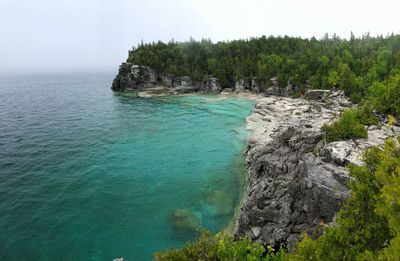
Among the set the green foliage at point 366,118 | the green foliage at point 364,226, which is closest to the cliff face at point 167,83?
the green foliage at point 366,118

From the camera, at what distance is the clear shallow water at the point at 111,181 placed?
31.7 metres

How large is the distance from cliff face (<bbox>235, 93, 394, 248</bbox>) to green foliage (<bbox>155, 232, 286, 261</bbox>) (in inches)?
250

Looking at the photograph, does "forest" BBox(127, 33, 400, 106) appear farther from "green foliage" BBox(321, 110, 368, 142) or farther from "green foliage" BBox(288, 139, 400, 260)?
"green foliage" BBox(288, 139, 400, 260)

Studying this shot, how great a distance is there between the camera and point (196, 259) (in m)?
20.2

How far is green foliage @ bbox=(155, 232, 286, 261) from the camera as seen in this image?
1814 centimetres

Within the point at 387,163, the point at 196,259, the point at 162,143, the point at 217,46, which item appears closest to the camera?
the point at 387,163

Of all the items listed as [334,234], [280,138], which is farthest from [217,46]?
[334,234]

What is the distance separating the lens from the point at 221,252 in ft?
62.2

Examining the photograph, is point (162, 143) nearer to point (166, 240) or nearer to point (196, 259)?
point (166, 240)

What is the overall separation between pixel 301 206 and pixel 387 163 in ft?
51.4

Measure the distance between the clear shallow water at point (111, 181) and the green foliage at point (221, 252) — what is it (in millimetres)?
10864

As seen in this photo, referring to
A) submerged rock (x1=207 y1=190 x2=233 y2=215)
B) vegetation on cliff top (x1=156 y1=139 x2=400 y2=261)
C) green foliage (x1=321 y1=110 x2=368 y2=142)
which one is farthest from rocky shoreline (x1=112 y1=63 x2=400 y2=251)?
vegetation on cliff top (x1=156 y1=139 x2=400 y2=261)

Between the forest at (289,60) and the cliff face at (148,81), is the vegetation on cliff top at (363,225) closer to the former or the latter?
the forest at (289,60)

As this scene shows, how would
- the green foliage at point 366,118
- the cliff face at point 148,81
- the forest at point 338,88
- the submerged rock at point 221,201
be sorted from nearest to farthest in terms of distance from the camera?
the forest at point 338,88 < the submerged rock at point 221,201 < the green foliage at point 366,118 < the cliff face at point 148,81
